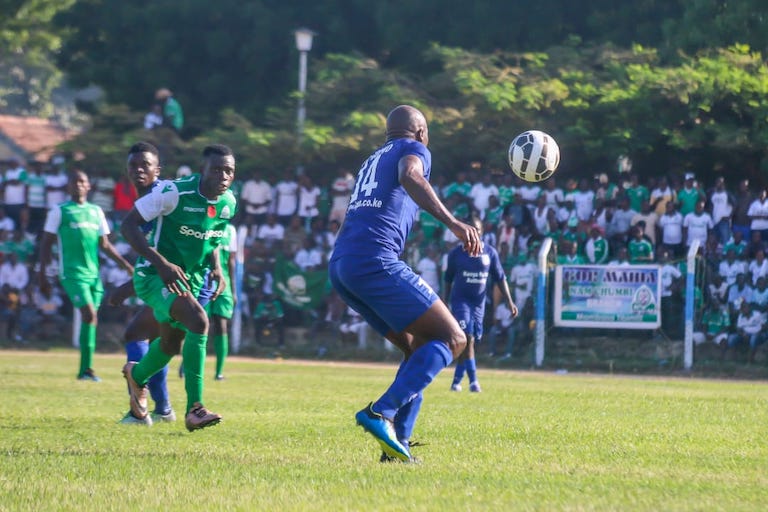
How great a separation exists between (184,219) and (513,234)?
1412 cm

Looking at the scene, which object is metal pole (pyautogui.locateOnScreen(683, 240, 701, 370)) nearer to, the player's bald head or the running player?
the running player

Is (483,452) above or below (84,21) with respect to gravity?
below

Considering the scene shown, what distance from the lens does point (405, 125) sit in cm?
775

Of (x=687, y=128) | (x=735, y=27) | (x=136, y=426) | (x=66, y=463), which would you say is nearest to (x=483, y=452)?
(x=66, y=463)

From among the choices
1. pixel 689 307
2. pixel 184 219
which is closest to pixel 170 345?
pixel 184 219

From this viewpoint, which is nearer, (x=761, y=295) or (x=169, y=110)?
(x=761, y=295)

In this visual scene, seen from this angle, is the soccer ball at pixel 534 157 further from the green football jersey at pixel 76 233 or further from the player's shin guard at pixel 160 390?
the green football jersey at pixel 76 233

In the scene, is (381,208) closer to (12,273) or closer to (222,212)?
(222,212)

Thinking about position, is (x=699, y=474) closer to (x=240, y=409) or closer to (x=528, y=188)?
(x=240, y=409)

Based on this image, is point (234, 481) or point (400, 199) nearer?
point (234, 481)

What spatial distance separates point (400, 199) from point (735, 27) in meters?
20.4

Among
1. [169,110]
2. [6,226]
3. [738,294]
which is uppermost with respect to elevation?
[169,110]

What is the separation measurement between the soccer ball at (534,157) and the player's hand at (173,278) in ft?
10.3

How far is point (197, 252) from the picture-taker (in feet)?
31.1
